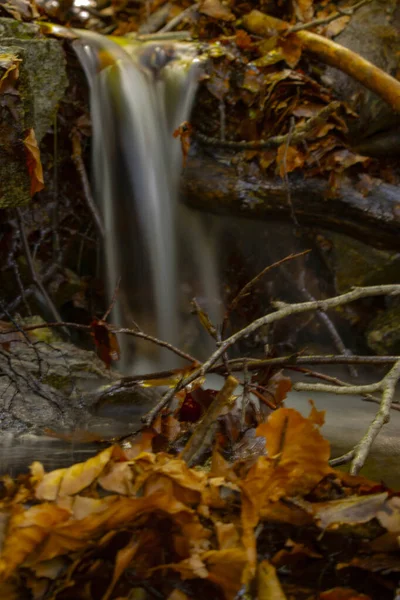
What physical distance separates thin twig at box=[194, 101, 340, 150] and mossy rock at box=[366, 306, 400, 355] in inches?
57.3

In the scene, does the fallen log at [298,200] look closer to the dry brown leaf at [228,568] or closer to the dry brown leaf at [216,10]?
the dry brown leaf at [216,10]

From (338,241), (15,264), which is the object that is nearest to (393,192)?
(338,241)

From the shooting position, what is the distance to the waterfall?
431cm

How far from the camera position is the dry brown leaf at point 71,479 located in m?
1.09

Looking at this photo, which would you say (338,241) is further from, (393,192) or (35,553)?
(35,553)

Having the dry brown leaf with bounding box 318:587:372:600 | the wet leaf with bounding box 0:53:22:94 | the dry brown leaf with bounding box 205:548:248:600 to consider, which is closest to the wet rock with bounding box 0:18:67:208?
the wet leaf with bounding box 0:53:22:94

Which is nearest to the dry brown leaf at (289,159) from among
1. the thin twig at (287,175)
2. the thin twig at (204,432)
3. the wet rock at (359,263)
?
the thin twig at (287,175)

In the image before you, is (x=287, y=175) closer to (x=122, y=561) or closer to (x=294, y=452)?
(x=294, y=452)

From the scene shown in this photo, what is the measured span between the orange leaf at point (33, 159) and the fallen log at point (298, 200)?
184cm

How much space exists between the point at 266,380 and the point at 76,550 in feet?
3.52

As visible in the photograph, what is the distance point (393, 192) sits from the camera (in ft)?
13.4

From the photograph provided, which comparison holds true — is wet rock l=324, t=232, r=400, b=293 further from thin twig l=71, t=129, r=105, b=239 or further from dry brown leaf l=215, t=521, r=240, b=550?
dry brown leaf l=215, t=521, r=240, b=550

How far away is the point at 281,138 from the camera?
13.1ft

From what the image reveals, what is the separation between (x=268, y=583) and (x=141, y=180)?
3.68 m
